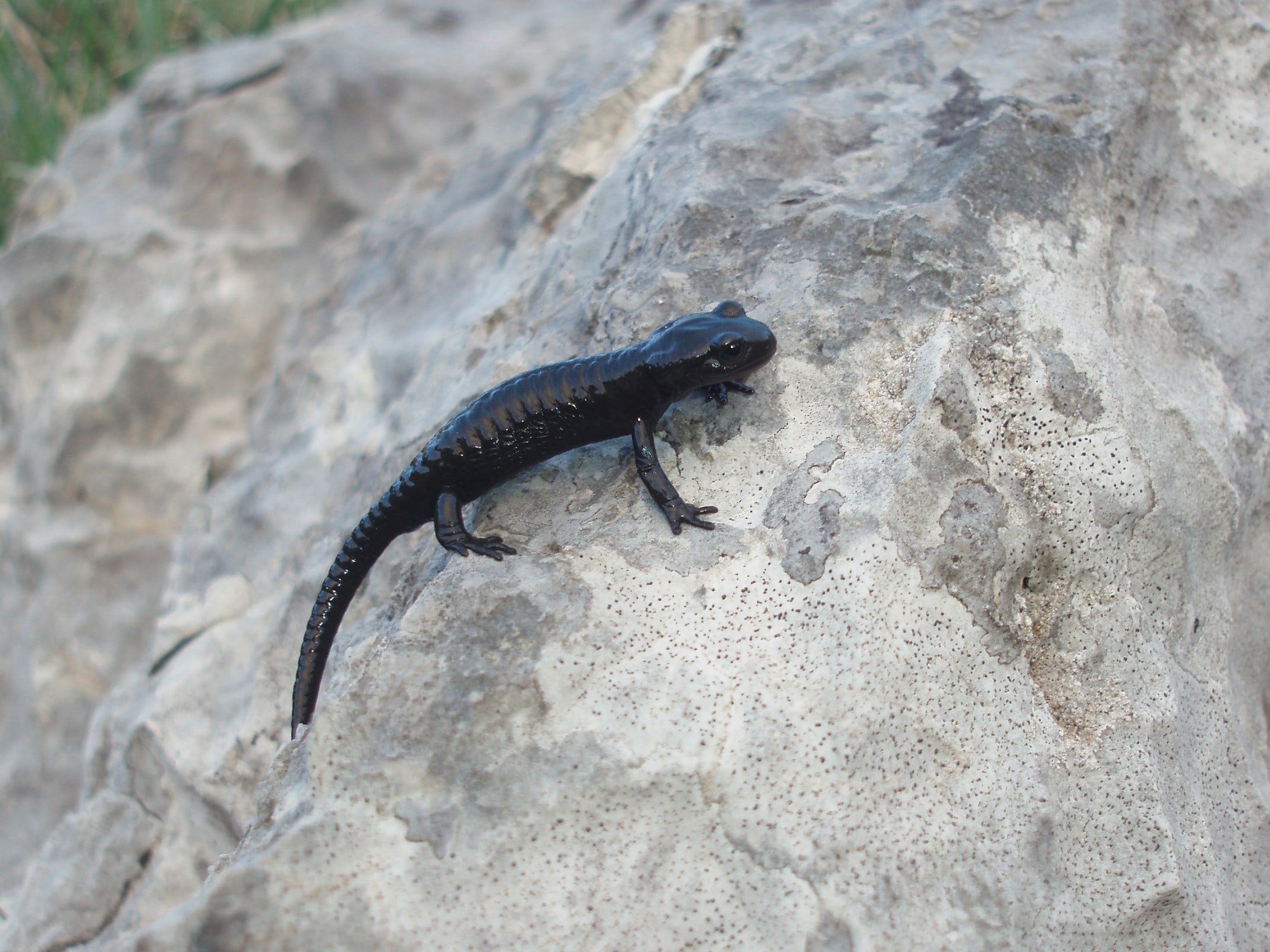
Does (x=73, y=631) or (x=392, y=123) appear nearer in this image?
(x=73, y=631)

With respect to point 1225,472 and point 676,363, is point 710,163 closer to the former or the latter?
point 676,363

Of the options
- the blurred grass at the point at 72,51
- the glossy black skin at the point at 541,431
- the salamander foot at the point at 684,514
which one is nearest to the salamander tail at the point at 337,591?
the glossy black skin at the point at 541,431

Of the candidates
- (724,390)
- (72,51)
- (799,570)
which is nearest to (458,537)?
(724,390)

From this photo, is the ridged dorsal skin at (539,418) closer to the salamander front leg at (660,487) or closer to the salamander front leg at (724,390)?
the salamander front leg at (660,487)

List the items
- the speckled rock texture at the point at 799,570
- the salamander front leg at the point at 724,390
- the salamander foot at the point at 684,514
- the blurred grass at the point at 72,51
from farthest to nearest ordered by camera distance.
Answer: the blurred grass at the point at 72,51, the salamander front leg at the point at 724,390, the salamander foot at the point at 684,514, the speckled rock texture at the point at 799,570

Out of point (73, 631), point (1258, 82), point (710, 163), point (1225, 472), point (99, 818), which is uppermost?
point (710, 163)

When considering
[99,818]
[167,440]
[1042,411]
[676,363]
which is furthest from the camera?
[167,440]

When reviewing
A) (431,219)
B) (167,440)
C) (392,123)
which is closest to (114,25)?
(392,123)

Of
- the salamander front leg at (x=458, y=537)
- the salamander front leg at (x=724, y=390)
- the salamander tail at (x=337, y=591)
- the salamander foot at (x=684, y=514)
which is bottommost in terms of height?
the salamander tail at (x=337, y=591)
